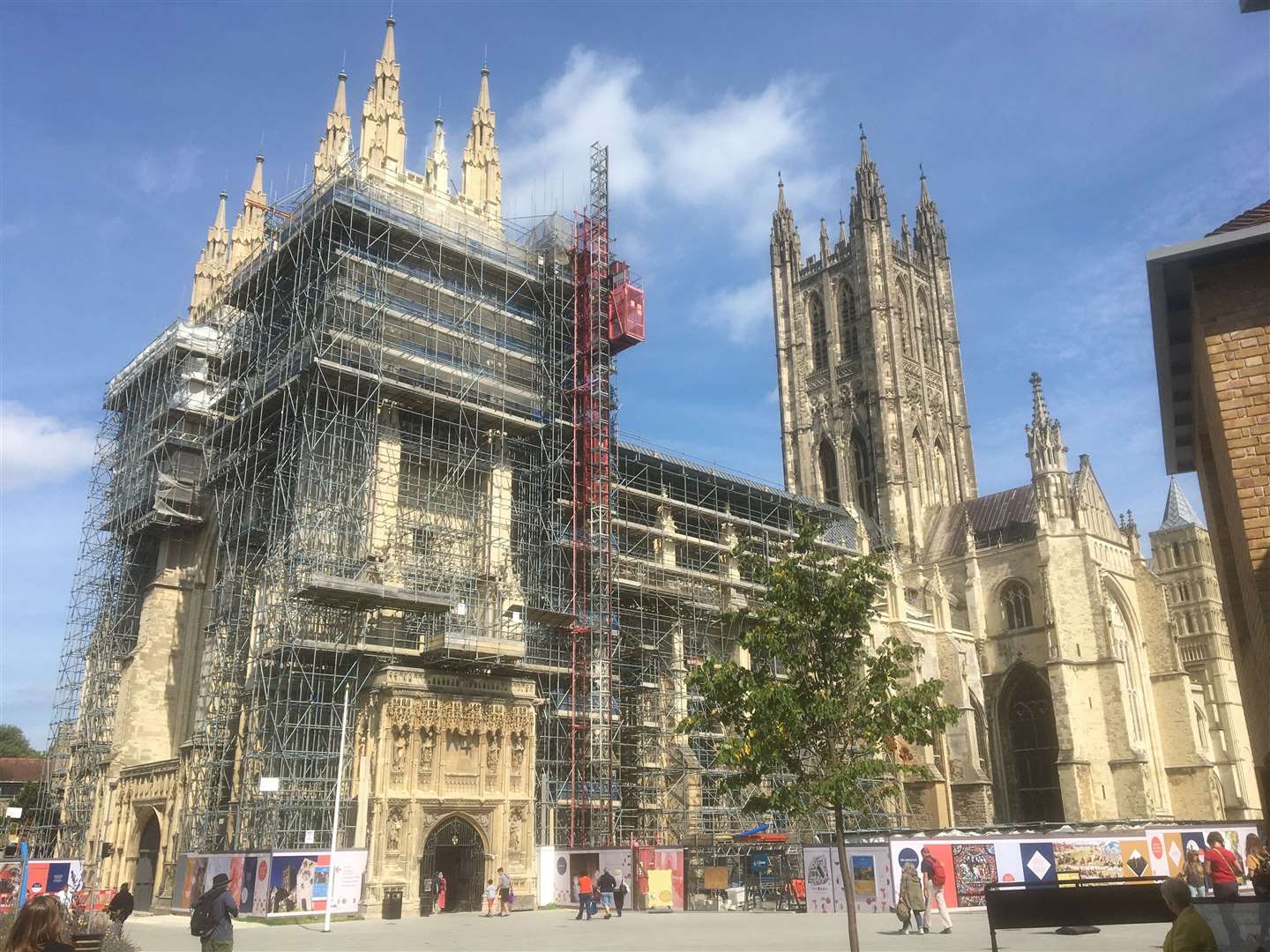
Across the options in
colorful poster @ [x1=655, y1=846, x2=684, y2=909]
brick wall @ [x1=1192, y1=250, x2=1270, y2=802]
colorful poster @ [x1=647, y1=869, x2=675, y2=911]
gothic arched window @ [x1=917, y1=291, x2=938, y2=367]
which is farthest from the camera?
gothic arched window @ [x1=917, y1=291, x2=938, y2=367]

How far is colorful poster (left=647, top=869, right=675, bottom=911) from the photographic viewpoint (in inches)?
1155

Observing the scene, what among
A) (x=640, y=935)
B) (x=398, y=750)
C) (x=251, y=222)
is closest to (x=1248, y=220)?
(x=640, y=935)

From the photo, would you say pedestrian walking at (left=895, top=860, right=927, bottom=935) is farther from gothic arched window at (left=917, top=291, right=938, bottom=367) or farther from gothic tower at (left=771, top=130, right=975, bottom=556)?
gothic arched window at (left=917, top=291, right=938, bottom=367)

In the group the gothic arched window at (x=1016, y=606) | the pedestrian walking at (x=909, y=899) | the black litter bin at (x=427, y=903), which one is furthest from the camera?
the gothic arched window at (x=1016, y=606)

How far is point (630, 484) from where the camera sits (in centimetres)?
4697

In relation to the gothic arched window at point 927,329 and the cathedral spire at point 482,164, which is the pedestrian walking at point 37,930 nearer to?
the cathedral spire at point 482,164

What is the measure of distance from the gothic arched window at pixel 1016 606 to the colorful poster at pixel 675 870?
34.6 meters

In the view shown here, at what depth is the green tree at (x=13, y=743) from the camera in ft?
268

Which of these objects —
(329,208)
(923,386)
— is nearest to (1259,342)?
(329,208)

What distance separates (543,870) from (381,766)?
19.4 feet

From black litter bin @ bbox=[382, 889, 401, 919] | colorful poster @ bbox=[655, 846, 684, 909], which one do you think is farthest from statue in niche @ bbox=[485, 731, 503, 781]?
colorful poster @ bbox=[655, 846, 684, 909]

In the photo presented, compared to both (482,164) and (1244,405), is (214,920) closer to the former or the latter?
(1244,405)

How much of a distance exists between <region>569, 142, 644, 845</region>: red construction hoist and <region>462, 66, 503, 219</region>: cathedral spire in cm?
392

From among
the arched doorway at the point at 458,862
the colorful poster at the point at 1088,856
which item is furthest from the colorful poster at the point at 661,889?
the colorful poster at the point at 1088,856
